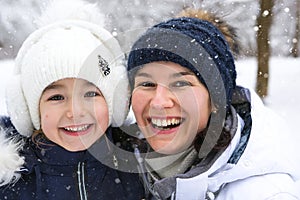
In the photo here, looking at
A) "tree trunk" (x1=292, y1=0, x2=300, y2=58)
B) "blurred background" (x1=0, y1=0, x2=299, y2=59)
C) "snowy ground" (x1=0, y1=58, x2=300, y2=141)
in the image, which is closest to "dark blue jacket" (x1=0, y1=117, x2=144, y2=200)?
"snowy ground" (x1=0, y1=58, x2=300, y2=141)

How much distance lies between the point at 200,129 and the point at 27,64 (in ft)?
2.85

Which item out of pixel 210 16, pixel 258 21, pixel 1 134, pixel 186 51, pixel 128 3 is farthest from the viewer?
pixel 128 3

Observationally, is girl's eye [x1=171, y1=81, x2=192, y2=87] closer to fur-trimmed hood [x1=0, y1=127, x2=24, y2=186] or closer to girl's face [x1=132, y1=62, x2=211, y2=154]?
girl's face [x1=132, y1=62, x2=211, y2=154]

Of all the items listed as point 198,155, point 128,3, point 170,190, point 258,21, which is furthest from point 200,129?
point 128,3

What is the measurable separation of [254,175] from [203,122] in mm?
302

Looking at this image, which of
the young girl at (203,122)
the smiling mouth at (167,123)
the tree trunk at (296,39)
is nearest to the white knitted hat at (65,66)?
the young girl at (203,122)

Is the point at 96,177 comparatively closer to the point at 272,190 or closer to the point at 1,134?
the point at 1,134

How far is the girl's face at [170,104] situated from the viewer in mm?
2012

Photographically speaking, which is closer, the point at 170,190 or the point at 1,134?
the point at 170,190

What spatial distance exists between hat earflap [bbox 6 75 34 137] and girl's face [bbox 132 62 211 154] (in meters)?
0.61

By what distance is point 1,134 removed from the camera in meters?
2.45

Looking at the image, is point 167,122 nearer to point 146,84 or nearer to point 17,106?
point 146,84

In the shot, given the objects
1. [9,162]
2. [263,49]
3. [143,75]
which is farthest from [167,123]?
[263,49]

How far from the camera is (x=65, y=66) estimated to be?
2.28 metres
